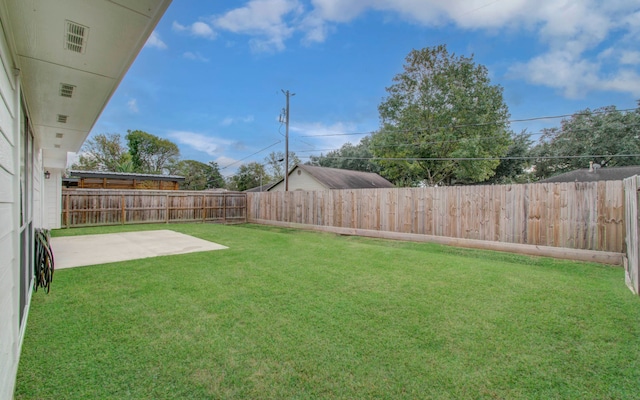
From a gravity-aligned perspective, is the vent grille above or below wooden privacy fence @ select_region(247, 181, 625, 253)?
above

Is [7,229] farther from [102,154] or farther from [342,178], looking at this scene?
[102,154]

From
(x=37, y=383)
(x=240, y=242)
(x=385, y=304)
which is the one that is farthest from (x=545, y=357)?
(x=240, y=242)

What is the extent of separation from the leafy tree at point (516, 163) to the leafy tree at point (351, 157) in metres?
10.5

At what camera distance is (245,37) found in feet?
39.1

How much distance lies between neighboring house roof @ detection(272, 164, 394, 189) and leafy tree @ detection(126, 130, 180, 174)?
65.7ft

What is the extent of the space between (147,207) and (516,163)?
26.8 meters

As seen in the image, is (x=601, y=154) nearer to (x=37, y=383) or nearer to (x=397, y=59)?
(x=397, y=59)

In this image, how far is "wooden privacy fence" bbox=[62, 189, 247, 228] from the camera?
11.0 metres

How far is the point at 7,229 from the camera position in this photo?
1728mm

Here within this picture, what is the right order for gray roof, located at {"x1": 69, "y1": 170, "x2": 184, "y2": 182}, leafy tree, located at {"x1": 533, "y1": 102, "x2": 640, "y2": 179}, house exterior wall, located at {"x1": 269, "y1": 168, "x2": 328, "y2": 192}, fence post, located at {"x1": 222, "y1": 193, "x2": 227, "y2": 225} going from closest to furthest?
fence post, located at {"x1": 222, "y1": 193, "x2": 227, "y2": 225} < gray roof, located at {"x1": 69, "y1": 170, "x2": 184, "y2": 182} < house exterior wall, located at {"x1": 269, "y1": 168, "x2": 328, "y2": 192} < leafy tree, located at {"x1": 533, "y1": 102, "x2": 640, "y2": 179}

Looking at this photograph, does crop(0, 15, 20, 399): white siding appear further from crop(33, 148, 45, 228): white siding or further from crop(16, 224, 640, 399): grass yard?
crop(33, 148, 45, 228): white siding

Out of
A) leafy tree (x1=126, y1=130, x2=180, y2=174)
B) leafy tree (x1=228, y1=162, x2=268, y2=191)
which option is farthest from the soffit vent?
leafy tree (x1=228, y1=162, x2=268, y2=191)

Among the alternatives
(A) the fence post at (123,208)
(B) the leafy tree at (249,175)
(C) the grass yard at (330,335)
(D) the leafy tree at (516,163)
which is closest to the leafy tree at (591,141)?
(D) the leafy tree at (516,163)

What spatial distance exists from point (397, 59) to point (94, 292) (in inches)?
810
